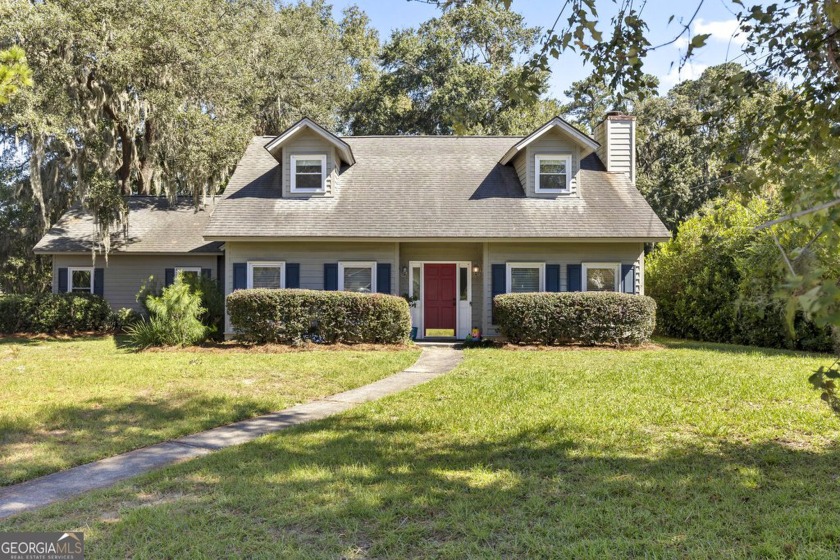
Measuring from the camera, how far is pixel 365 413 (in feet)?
21.3

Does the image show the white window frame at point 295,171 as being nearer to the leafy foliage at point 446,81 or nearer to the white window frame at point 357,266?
the white window frame at point 357,266

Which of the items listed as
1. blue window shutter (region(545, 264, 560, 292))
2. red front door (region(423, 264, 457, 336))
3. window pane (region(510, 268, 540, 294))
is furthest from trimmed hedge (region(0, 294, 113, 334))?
blue window shutter (region(545, 264, 560, 292))

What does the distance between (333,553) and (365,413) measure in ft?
11.1

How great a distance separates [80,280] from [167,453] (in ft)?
50.4

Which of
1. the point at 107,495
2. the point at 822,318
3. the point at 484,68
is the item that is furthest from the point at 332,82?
the point at 822,318

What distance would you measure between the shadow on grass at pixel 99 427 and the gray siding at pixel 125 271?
11119mm

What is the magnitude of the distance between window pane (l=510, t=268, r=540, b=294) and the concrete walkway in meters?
6.51

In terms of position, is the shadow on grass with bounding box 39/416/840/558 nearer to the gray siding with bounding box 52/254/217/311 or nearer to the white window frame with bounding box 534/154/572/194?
the white window frame with bounding box 534/154/572/194

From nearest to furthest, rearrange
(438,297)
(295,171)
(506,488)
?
(506,488), (295,171), (438,297)

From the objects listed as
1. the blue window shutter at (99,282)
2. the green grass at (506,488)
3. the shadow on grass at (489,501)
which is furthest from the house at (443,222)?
the shadow on grass at (489,501)

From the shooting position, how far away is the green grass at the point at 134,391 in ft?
17.8

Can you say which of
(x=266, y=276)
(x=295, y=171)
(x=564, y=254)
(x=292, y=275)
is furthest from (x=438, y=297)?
(x=295, y=171)

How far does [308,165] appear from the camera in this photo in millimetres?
15070

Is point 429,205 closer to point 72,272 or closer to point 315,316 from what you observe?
point 315,316
